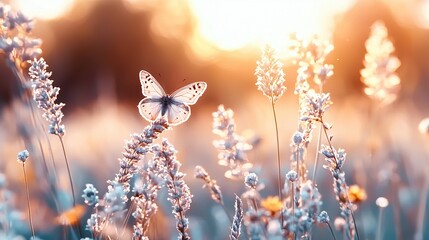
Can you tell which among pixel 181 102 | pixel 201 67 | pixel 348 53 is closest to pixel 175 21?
pixel 201 67

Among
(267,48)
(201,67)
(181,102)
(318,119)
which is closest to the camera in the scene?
(318,119)

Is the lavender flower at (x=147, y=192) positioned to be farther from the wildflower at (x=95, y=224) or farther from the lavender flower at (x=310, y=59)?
the lavender flower at (x=310, y=59)

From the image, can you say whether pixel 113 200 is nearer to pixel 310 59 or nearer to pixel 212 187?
pixel 212 187

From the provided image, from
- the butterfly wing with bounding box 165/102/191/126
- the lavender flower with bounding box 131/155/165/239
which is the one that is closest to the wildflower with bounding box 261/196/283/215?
the lavender flower with bounding box 131/155/165/239

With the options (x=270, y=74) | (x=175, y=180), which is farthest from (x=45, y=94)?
(x=270, y=74)

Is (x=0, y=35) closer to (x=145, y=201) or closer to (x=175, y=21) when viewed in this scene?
(x=145, y=201)

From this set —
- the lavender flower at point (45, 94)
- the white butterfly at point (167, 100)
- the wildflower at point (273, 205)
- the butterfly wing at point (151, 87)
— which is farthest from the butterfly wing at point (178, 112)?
the wildflower at point (273, 205)

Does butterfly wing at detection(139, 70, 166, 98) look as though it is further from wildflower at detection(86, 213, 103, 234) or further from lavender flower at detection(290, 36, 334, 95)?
wildflower at detection(86, 213, 103, 234)
